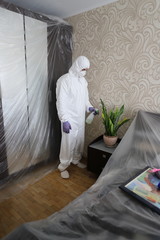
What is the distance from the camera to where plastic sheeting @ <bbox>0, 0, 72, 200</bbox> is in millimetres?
1734

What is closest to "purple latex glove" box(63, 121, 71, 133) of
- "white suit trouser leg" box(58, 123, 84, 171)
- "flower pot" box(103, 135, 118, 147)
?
"white suit trouser leg" box(58, 123, 84, 171)

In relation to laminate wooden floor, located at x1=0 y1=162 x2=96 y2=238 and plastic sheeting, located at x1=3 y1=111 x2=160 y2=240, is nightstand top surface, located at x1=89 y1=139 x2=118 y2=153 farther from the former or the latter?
plastic sheeting, located at x1=3 y1=111 x2=160 y2=240

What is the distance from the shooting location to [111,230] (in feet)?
2.51

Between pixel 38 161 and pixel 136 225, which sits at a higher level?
pixel 136 225

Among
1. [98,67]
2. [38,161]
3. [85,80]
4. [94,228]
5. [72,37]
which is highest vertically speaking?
[72,37]

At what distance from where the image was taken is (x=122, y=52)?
6.73 ft

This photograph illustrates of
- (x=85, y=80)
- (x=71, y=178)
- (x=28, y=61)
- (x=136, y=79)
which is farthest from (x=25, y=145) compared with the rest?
(x=136, y=79)

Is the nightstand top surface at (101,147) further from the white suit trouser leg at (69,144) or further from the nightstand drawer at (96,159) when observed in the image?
the white suit trouser leg at (69,144)

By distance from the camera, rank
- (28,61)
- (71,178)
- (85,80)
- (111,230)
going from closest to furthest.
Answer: (111,230) < (28,61) < (71,178) < (85,80)

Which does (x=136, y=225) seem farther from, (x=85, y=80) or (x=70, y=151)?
(x=85, y=80)

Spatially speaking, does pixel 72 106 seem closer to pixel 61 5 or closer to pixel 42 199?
pixel 42 199

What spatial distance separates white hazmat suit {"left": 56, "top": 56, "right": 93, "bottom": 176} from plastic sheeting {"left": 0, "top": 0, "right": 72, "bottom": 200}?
0.86 feet

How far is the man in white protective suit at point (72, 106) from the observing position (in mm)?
2025

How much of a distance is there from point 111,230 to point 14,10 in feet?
6.92
